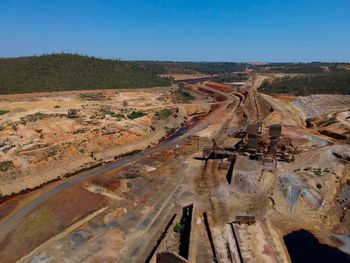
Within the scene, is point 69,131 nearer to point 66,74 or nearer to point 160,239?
point 160,239

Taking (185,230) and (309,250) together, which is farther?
(185,230)

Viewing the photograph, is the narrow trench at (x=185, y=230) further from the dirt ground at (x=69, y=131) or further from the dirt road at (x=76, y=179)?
the dirt ground at (x=69, y=131)

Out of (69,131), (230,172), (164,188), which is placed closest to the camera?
(164,188)

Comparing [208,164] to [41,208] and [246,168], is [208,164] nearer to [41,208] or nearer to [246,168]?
[246,168]

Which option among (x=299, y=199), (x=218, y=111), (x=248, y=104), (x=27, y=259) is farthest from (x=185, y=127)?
(x=27, y=259)

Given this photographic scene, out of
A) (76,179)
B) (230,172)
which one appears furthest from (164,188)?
(76,179)

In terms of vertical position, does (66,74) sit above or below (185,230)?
above

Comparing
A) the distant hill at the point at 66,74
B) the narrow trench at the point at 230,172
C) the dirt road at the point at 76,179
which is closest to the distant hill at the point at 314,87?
the distant hill at the point at 66,74
